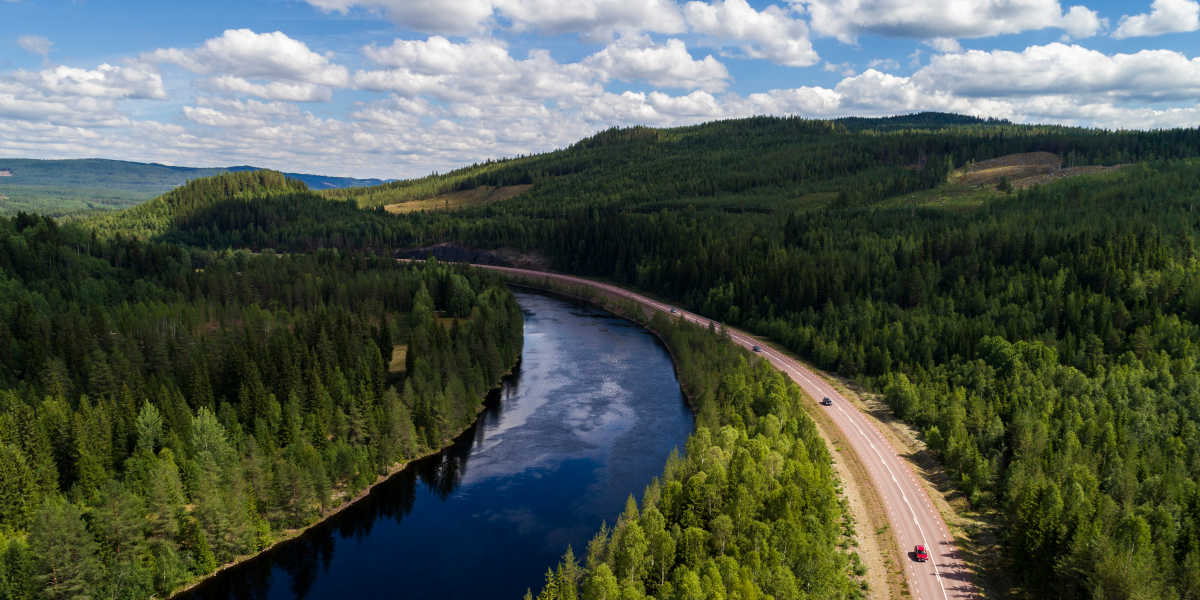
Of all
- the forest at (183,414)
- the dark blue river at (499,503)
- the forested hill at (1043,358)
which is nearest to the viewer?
the forested hill at (1043,358)

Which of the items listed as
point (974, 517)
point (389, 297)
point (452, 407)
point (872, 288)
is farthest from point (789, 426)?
point (389, 297)

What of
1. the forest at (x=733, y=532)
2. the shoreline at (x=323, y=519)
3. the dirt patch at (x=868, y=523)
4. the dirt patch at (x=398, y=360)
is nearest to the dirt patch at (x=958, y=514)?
the dirt patch at (x=868, y=523)

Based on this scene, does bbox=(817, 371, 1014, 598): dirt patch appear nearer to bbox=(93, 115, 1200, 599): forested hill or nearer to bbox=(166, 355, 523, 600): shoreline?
bbox=(93, 115, 1200, 599): forested hill

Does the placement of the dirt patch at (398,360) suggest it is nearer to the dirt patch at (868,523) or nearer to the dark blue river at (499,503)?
the dark blue river at (499,503)

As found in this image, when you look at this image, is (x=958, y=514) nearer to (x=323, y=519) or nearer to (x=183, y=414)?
(x=323, y=519)

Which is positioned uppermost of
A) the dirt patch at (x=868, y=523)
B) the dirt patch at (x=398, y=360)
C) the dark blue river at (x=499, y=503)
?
the dirt patch at (x=398, y=360)

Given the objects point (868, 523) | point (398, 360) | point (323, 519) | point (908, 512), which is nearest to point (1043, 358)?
point (908, 512)

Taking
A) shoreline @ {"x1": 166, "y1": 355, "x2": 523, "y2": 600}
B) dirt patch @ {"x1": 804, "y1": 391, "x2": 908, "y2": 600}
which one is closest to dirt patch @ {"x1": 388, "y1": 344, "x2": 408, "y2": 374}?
shoreline @ {"x1": 166, "y1": 355, "x2": 523, "y2": 600}
